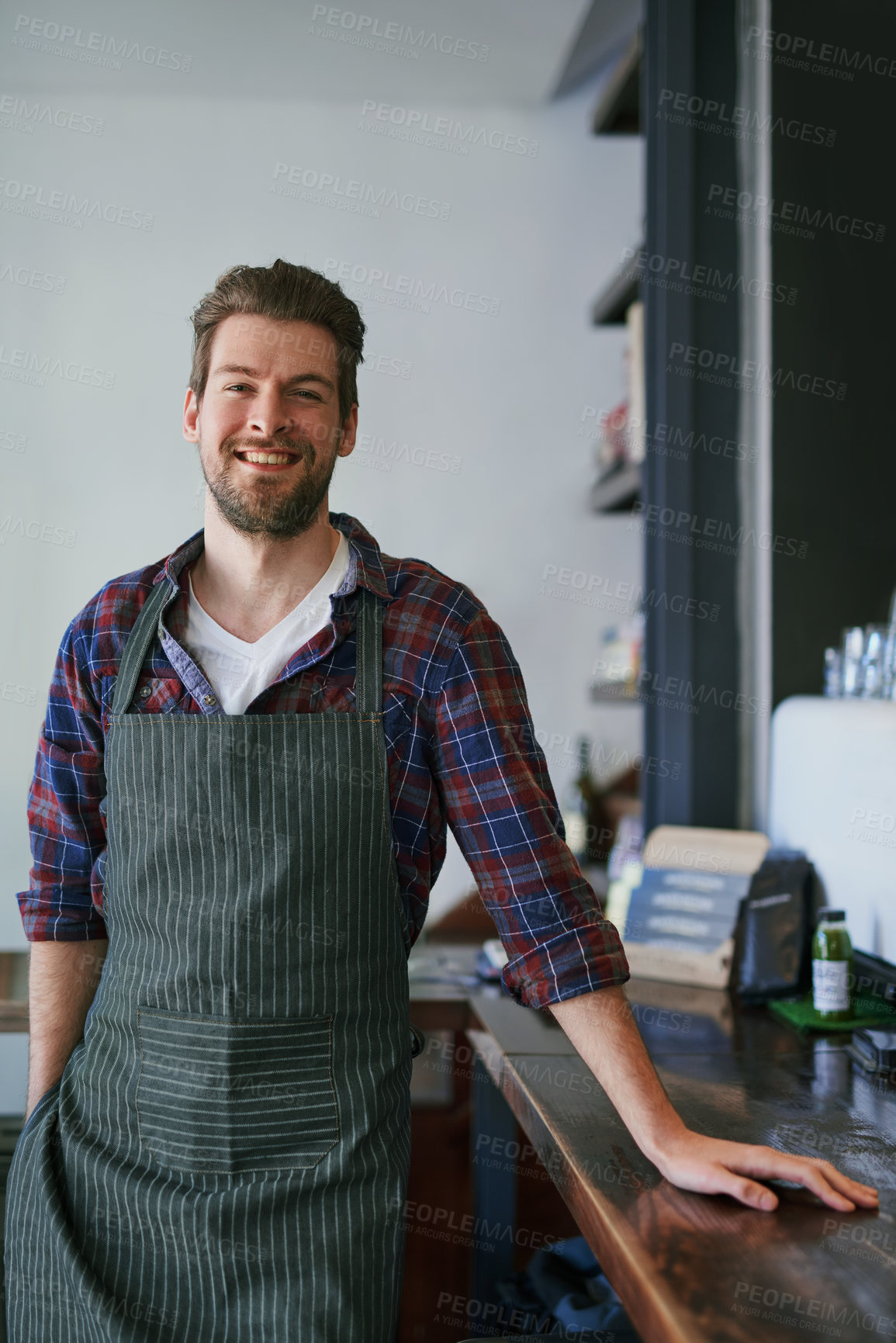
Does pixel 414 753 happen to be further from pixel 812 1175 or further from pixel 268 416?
pixel 812 1175

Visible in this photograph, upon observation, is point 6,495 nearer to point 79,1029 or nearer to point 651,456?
point 651,456

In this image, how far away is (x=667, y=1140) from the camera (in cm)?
105

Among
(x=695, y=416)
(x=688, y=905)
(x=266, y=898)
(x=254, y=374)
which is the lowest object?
(x=688, y=905)

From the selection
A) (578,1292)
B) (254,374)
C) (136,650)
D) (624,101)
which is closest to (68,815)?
(136,650)

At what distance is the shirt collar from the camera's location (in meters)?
1.23

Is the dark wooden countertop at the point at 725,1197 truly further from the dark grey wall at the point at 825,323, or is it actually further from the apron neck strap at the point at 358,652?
the dark grey wall at the point at 825,323

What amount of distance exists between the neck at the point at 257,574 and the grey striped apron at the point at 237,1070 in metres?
0.14

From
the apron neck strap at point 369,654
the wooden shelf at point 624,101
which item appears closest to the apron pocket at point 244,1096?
the apron neck strap at point 369,654

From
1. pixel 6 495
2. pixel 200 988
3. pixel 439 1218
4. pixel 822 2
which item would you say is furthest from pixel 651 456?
pixel 6 495

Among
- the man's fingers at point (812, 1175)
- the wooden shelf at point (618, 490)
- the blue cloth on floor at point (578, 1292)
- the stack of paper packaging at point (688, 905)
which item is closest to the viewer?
the man's fingers at point (812, 1175)

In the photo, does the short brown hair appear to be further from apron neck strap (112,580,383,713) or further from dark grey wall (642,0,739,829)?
dark grey wall (642,0,739,829)

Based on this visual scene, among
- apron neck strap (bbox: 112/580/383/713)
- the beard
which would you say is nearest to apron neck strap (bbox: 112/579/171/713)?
apron neck strap (bbox: 112/580/383/713)

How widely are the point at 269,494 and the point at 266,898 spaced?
0.44 metres

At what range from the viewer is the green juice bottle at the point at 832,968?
160 centimetres
